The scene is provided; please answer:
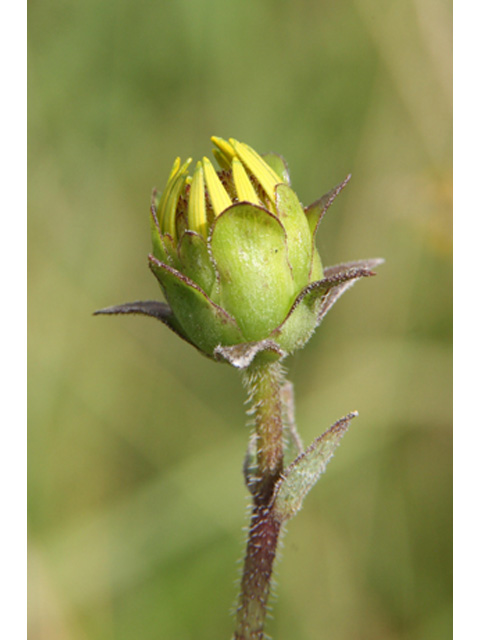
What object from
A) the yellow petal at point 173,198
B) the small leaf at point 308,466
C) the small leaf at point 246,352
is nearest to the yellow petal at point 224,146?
the yellow petal at point 173,198

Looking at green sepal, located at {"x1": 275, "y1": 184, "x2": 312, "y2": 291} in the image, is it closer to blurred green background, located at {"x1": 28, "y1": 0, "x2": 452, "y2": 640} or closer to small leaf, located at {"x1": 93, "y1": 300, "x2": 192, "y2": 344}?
small leaf, located at {"x1": 93, "y1": 300, "x2": 192, "y2": 344}

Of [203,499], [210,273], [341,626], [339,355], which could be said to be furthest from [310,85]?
[341,626]

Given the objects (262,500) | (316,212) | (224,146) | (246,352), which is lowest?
(262,500)

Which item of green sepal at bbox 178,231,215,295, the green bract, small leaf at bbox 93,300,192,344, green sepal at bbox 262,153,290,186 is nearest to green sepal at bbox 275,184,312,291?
the green bract

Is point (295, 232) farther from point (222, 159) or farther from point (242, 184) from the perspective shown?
point (222, 159)

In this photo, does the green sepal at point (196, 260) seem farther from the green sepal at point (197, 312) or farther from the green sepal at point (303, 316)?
the green sepal at point (303, 316)

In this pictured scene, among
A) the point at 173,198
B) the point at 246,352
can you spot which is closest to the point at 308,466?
the point at 246,352
